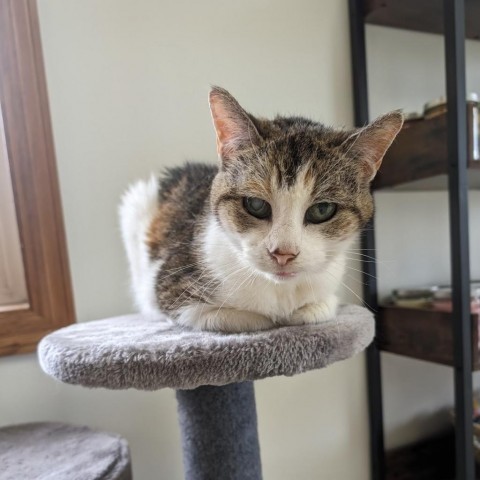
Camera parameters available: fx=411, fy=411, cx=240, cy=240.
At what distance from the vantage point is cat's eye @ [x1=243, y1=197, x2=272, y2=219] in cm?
65

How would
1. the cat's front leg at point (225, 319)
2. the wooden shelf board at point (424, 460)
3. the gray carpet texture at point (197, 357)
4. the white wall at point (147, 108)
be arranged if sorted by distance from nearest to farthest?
the gray carpet texture at point (197, 357) → the cat's front leg at point (225, 319) → the white wall at point (147, 108) → the wooden shelf board at point (424, 460)

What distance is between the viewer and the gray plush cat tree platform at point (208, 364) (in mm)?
598

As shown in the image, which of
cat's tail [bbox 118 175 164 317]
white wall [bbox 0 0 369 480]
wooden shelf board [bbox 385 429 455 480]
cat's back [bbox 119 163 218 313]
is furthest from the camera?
wooden shelf board [bbox 385 429 455 480]

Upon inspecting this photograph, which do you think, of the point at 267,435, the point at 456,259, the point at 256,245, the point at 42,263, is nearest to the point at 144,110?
the point at 42,263

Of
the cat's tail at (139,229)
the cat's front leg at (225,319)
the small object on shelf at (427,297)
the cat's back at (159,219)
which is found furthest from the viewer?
the small object on shelf at (427,297)

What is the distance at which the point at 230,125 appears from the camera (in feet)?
2.23


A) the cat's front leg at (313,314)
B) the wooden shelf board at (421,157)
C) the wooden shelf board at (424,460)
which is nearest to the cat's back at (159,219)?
the cat's front leg at (313,314)

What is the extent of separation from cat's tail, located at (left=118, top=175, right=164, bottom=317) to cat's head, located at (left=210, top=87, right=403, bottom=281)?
357mm

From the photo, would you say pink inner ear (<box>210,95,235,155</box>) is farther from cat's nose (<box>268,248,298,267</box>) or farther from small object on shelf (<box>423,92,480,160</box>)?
small object on shelf (<box>423,92,480,160</box>)

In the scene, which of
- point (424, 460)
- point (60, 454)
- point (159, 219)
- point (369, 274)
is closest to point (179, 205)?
point (159, 219)

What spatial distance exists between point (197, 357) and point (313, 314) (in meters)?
0.25

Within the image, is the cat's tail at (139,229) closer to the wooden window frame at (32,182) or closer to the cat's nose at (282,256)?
the wooden window frame at (32,182)

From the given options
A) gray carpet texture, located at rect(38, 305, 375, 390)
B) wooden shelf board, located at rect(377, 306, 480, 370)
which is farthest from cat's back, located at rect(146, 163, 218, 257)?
wooden shelf board, located at rect(377, 306, 480, 370)

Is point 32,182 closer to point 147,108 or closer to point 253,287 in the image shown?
point 147,108
